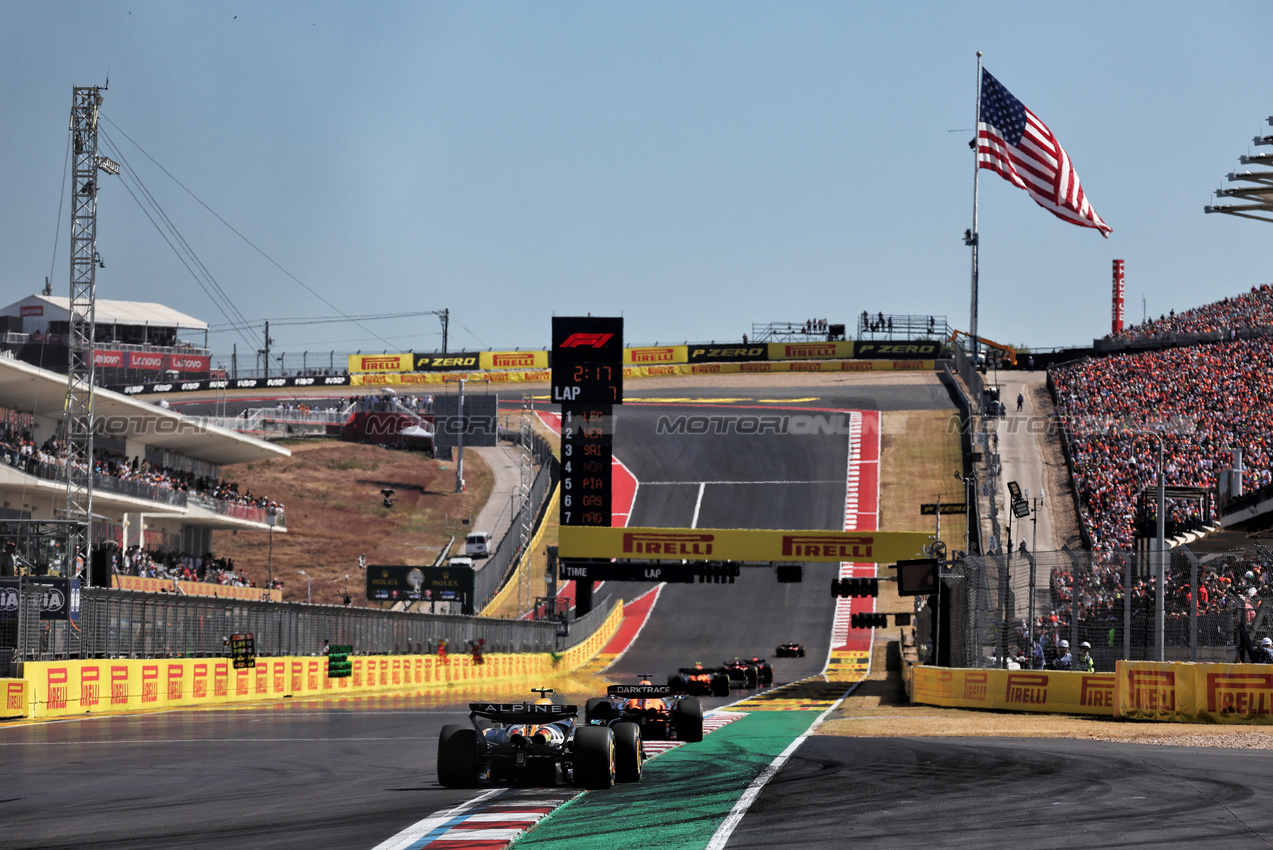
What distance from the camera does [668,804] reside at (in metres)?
12.2

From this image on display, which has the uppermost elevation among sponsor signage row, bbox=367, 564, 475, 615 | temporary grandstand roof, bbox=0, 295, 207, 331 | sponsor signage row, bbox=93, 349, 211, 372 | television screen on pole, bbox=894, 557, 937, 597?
temporary grandstand roof, bbox=0, 295, 207, 331

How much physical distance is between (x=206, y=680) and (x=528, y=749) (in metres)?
20.0

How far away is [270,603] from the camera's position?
114 ft

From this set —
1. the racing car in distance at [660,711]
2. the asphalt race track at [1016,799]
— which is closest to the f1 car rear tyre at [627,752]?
the asphalt race track at [1016,799]

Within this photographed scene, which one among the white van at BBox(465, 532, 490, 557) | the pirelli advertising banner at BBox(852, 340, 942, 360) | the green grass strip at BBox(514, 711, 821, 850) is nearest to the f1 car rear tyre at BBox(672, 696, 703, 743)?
the green grass strip at BBox(514, 711, 821, 850)

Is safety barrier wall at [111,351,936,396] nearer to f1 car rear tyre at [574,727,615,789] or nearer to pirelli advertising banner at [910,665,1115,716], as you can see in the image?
pirelli advertising banner at [910,665,1115,716]

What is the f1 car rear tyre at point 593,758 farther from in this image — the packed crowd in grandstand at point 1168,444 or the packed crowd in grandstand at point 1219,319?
the packed crowd in grandstand at point 1219,319

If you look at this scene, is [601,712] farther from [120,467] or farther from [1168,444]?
[1168,444]

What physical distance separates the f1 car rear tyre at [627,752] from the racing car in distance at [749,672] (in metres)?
23.8

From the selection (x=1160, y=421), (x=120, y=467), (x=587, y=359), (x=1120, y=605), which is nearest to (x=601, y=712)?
(x=1120, y=605)

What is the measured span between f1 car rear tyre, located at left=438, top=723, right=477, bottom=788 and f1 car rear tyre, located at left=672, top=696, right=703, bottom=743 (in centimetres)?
559

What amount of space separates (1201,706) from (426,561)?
1991 inches

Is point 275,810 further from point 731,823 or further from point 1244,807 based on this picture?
point 1244,807

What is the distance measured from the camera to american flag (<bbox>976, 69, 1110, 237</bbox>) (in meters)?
44.3
